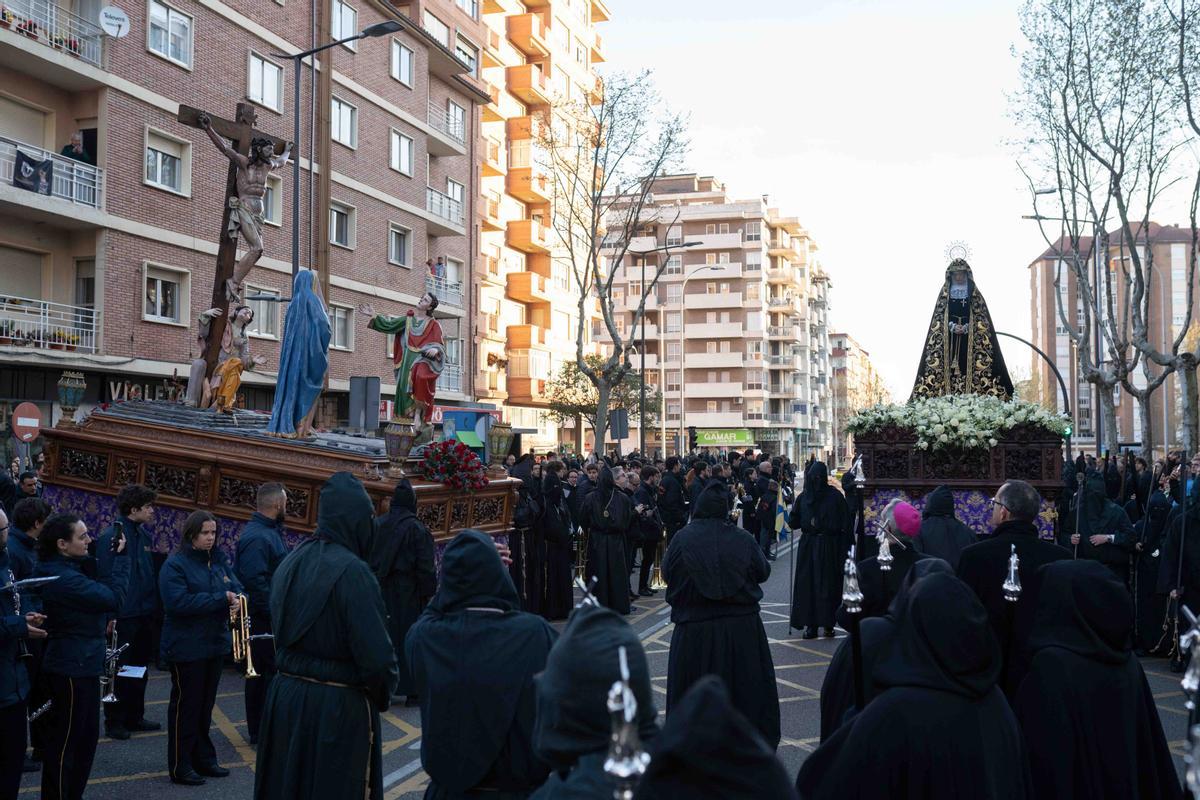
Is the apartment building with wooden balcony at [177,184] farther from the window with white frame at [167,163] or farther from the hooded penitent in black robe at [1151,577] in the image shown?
the hooded penitent in black robe at [1151,577]

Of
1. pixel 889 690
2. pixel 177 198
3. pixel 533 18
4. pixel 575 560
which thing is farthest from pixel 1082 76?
pixel 533 18

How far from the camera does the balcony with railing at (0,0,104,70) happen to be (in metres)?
21.0

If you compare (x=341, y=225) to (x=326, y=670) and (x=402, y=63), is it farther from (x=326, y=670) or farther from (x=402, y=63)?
(x=326, y=670)

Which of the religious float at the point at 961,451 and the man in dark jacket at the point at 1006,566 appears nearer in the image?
the man in dark jacket at the point at 1006,566

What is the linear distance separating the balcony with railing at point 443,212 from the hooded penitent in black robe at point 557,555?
23329 mm

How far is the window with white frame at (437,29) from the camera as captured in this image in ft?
127

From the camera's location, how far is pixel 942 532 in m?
9.45

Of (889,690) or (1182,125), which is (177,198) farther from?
(889,690)

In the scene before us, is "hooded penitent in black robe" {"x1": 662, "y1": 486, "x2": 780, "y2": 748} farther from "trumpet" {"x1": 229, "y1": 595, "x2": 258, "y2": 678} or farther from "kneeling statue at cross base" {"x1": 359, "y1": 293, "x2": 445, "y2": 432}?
"kneeling statue at cross base" {"x1": 359, "y1": 293, "x2": 445, "y2": 432}

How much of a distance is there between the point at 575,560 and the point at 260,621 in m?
9.28

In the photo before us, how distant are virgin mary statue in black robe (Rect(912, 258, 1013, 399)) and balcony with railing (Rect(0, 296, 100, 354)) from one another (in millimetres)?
16669

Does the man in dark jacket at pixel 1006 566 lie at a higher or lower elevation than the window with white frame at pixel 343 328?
lower

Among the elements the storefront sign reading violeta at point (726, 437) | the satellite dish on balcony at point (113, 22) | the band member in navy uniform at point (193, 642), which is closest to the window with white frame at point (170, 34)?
the satellite dish on balcony at point (113, 22)

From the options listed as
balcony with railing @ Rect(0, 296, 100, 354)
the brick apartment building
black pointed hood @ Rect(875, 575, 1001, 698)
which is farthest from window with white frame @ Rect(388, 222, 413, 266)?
the brick apartment building
